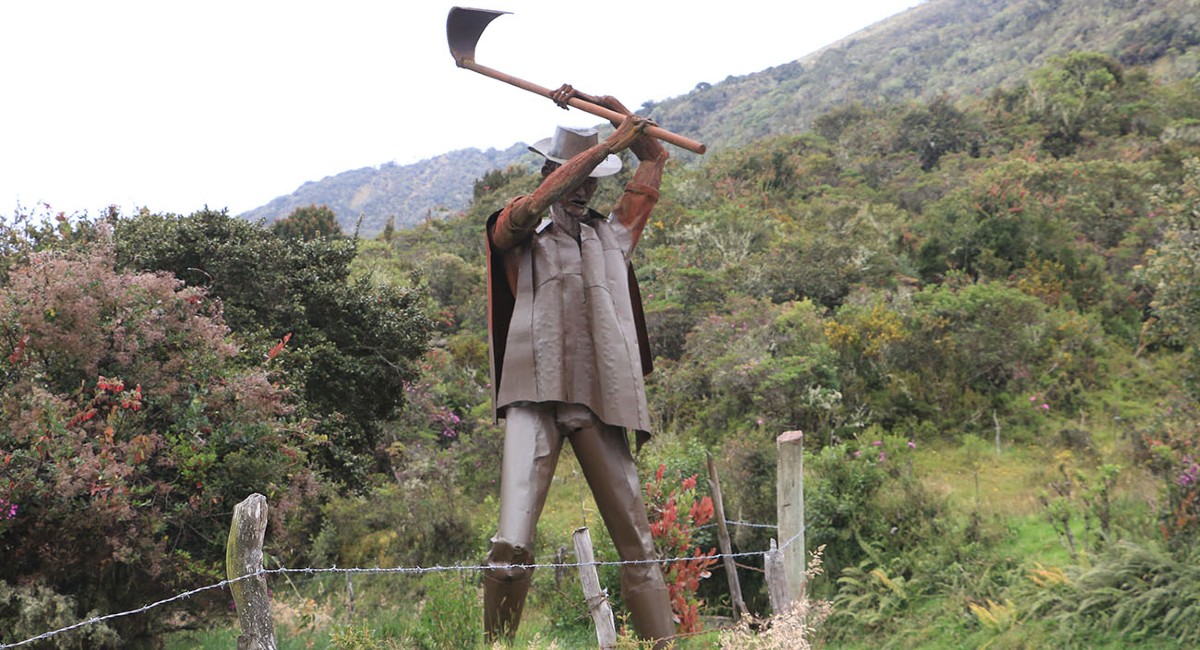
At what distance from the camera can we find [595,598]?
4.64 meters

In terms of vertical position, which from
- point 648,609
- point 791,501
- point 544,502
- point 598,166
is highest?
point 598,166

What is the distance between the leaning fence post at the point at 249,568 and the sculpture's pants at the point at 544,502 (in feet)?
4.24

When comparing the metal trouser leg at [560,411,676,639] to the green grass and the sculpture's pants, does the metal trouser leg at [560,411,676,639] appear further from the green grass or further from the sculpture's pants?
the green grass

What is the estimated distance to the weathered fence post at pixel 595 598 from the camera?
4512 mm

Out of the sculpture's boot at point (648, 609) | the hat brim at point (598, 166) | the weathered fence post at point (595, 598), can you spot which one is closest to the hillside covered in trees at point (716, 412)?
the weathered fence post at point (595, 598)

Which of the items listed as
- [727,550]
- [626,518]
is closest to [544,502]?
[626,518]

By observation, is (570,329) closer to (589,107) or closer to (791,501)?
(589,107)

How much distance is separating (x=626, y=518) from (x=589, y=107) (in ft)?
7.25

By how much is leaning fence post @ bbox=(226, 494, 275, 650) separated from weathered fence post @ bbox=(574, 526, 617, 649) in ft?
5.52

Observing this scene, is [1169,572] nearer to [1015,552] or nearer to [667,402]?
[1015,552]

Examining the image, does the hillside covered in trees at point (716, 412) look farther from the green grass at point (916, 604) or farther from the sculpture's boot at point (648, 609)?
the sculpture's boot at point (648, 609)

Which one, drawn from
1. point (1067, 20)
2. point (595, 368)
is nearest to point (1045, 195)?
point (595, 368)

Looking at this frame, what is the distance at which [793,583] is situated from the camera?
21.7 feet

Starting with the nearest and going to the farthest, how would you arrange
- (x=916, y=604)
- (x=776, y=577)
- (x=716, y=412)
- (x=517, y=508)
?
(x=517, y=508)
(x=776, y=577)
(x=916, y=604)
(x=716, y=412)
